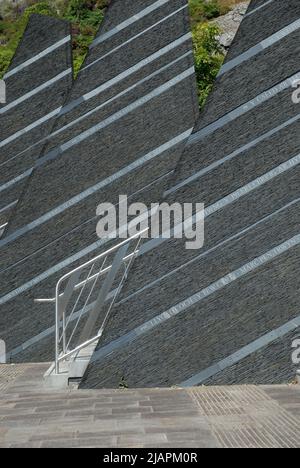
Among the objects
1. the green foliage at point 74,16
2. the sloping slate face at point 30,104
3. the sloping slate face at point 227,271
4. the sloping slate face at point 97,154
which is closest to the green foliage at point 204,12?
the green foliage at point 74,16

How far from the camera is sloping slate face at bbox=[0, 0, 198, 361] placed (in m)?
14.4

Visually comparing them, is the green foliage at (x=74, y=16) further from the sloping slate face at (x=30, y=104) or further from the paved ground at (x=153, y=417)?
the paved ground at (x=153, y=417)

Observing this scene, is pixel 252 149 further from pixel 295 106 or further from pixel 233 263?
pixel 233 263

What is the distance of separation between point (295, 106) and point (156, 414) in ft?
15.5

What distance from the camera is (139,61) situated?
48.1ft

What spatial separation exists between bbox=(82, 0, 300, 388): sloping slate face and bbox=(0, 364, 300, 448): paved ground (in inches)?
16.5

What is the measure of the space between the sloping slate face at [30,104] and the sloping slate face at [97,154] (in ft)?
5.31

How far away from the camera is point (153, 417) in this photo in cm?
723

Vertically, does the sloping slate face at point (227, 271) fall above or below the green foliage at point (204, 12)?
above

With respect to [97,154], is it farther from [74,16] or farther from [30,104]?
[74,16]

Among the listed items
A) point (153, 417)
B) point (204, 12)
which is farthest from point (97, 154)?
point (204, 12)

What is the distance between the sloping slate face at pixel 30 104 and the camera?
1636cm

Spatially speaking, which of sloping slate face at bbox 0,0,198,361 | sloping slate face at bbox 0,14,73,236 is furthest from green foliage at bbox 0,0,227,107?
sloping slate face at bbox 0,0,198,361

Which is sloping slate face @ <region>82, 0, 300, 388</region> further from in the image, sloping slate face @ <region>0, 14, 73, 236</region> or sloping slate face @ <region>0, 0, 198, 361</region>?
sloping slate face @ <region>0, 14, 73, 236</region>
